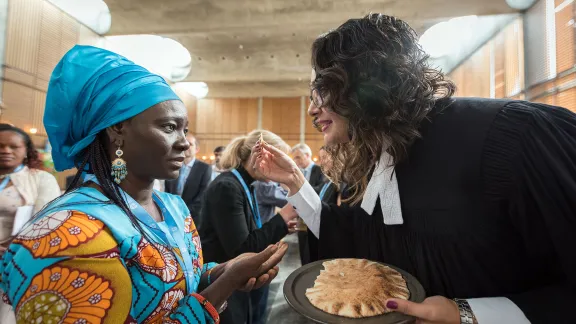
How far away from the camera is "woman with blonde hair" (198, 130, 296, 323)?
2.03 m

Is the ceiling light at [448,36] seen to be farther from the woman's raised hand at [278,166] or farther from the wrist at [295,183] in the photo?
the wrist at [295,183]

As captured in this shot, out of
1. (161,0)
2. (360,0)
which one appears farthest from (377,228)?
(161,0)

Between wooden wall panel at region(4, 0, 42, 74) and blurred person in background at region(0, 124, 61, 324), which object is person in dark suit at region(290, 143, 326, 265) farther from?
wooden wall panel at region(4, 0, 42, 74)

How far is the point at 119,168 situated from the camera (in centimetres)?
94

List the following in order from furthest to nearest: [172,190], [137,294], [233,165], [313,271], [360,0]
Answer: [360,0] < [172,190] < [233,165] < [313,271] < [137,294]

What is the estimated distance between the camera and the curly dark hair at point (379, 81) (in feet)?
3.42

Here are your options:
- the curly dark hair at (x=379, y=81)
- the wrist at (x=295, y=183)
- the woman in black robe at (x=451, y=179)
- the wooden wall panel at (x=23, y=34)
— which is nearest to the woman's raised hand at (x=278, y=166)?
the wrist at (x=295, y=183)

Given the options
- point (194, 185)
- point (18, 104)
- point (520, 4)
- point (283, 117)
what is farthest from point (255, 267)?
point (283, 117)

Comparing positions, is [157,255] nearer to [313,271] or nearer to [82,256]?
[82,256]

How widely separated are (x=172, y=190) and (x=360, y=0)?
492 cm

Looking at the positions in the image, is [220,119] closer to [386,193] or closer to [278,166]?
[278,166]

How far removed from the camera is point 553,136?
0.83m

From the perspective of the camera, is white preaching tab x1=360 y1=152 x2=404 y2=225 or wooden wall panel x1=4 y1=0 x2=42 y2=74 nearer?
white preaching tab x1=360 y1=152 x2=404 y2=225

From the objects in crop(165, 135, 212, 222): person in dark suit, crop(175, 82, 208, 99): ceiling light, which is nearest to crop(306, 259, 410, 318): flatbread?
crop(165, 135, 212, 222): person in dark suit
